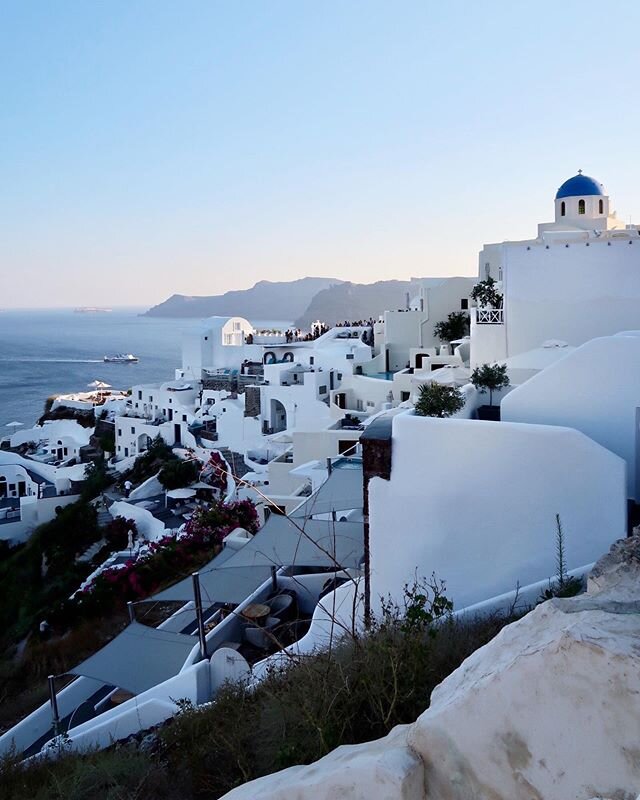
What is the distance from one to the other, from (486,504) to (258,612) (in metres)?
3.25

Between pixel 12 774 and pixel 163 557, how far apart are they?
7.73m

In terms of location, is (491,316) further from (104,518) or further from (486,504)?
(104,518)

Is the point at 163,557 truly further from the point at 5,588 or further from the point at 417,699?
the point at 5,588

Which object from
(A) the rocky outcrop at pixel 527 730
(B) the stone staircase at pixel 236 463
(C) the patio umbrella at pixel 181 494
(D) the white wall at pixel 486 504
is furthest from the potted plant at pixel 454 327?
(A) the rocky outcrop at pixel 527 730

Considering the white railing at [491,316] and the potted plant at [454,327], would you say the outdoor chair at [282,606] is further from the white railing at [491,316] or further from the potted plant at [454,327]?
the potted plant at [454,327]

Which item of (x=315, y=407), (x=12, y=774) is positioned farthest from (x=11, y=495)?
(x=12, y=774)

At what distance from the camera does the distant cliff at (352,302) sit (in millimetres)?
133750

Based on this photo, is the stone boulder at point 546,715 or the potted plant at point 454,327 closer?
the stone boulder at point 546,715

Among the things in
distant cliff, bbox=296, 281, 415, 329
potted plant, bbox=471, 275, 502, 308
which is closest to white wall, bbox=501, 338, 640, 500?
potted plant, bbox=471, 275, 502, 308

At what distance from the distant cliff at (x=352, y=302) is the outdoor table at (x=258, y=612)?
12283cm

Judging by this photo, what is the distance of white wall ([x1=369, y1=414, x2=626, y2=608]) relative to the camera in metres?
4.94

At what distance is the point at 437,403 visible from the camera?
637 centimetres

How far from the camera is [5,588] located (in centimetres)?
2077

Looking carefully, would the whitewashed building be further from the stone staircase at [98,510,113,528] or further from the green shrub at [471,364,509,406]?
the stone staircase at [98,510,113,528]
